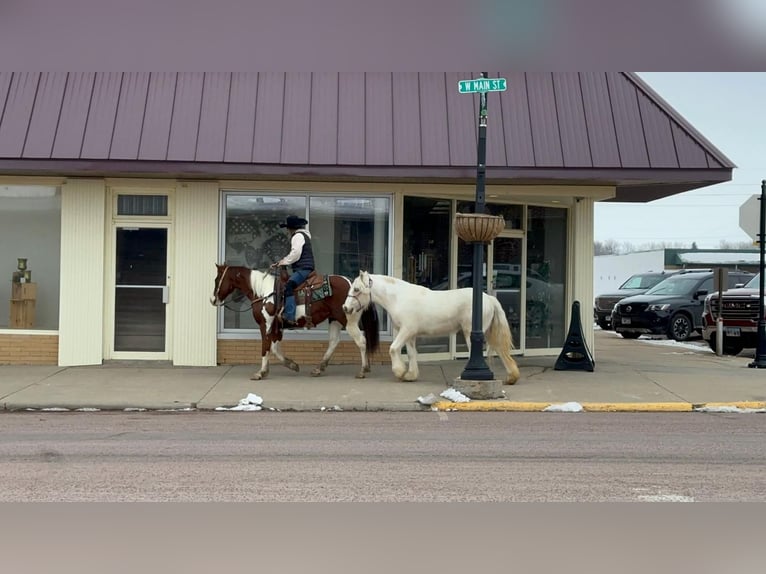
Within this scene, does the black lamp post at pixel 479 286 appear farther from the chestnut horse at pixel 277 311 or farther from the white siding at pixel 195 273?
the white siding at pixel 195 273

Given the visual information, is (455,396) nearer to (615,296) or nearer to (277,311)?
(277,311)

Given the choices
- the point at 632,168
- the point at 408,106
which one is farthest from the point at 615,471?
the point at 408,106

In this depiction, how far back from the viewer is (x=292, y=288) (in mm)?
11852

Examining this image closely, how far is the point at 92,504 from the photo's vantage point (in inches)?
215

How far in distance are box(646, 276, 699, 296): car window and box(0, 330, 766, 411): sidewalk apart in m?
7.20

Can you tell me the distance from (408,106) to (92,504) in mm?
9177

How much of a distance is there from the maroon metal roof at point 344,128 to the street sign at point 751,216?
2799 millimetres

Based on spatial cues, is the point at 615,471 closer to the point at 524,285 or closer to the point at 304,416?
the point at 304,416

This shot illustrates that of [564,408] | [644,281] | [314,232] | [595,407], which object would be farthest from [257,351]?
[644,281]

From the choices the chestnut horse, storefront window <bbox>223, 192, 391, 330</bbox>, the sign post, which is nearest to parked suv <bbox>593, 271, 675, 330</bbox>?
storefront window <bbox>223, 192, 391, 330</bbox>

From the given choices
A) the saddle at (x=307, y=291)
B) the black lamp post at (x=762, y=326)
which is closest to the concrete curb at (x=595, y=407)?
the saddle at (x=307, y=291)

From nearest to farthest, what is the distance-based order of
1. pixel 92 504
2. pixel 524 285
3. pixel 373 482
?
pixel 92 504, pixel 373 482, pixel 524 285

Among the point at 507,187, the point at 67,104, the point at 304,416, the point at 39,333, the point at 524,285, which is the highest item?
the point at 67,104

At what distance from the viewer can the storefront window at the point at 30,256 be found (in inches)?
539
